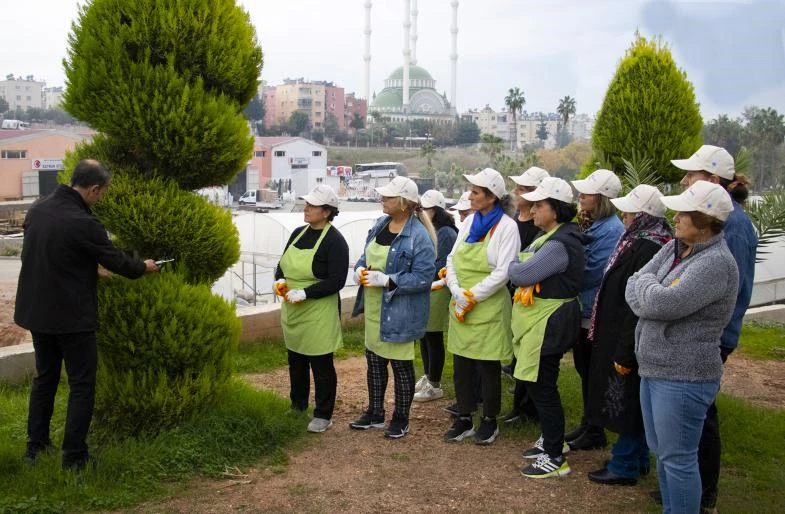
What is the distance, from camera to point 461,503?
4.52m

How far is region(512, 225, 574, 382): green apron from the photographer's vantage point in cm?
501

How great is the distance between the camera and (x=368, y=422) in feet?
19.3

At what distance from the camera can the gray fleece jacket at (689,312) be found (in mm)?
3654

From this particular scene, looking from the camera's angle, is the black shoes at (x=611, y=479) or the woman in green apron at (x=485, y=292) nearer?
the black shoes at (x=611, y=479)

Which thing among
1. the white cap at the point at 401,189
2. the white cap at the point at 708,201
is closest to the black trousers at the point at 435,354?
the white cap at the point at 401,189

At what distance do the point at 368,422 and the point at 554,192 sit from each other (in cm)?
223

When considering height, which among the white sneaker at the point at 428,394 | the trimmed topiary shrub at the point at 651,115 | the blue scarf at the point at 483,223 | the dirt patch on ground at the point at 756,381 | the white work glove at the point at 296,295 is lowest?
the dirt patch on ground at the point at 756,381

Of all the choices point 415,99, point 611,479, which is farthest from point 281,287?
point 415,99

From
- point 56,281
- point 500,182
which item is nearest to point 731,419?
point 500,182

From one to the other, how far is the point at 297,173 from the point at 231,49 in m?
69.9

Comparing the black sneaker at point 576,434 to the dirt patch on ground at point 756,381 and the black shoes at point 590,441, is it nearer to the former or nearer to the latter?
the black shoes at point 590,441

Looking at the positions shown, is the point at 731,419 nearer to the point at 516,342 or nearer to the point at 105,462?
the point at 516,342

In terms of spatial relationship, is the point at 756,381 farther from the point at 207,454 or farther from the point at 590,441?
the point at 207,454

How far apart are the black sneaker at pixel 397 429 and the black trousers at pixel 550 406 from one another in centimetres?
112
